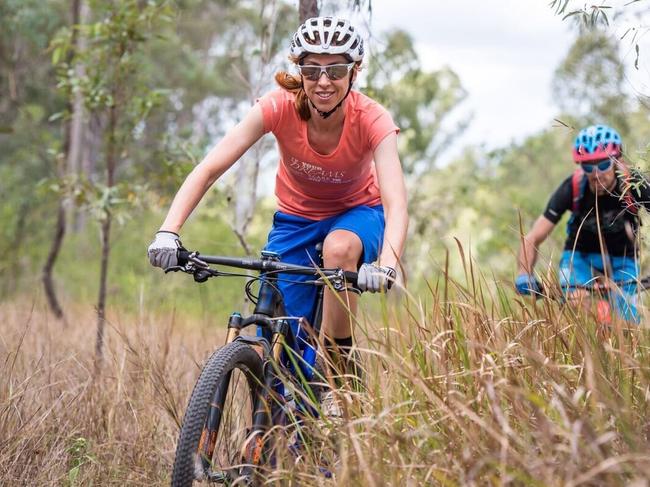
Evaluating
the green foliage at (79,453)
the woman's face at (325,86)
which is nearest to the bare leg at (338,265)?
the woman's face at (325,86)

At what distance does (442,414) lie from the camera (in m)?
2.95

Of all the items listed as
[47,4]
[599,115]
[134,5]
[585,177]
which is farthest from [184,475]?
[599,115]

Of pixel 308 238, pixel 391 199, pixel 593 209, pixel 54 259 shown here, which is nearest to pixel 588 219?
pixel 593 209

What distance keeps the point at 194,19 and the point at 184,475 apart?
3343 centimetres

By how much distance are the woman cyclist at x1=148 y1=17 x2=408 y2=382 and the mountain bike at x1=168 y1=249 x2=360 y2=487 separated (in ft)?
1.19

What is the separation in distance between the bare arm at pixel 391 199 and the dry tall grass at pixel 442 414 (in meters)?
0.24

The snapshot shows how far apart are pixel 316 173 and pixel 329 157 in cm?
13

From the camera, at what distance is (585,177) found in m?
6.06

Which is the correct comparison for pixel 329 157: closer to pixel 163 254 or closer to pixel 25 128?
pixel 163 254

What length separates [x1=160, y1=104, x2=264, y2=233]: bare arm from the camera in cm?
379

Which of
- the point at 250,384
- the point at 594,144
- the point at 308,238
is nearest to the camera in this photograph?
the point at 250,384

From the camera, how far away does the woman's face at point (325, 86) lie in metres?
4.21

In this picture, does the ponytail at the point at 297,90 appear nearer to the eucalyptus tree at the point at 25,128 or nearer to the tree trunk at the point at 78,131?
the tree trunk at the point at 78,131

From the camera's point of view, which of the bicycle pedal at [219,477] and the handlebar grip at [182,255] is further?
the handlebar grip at [182,255]
